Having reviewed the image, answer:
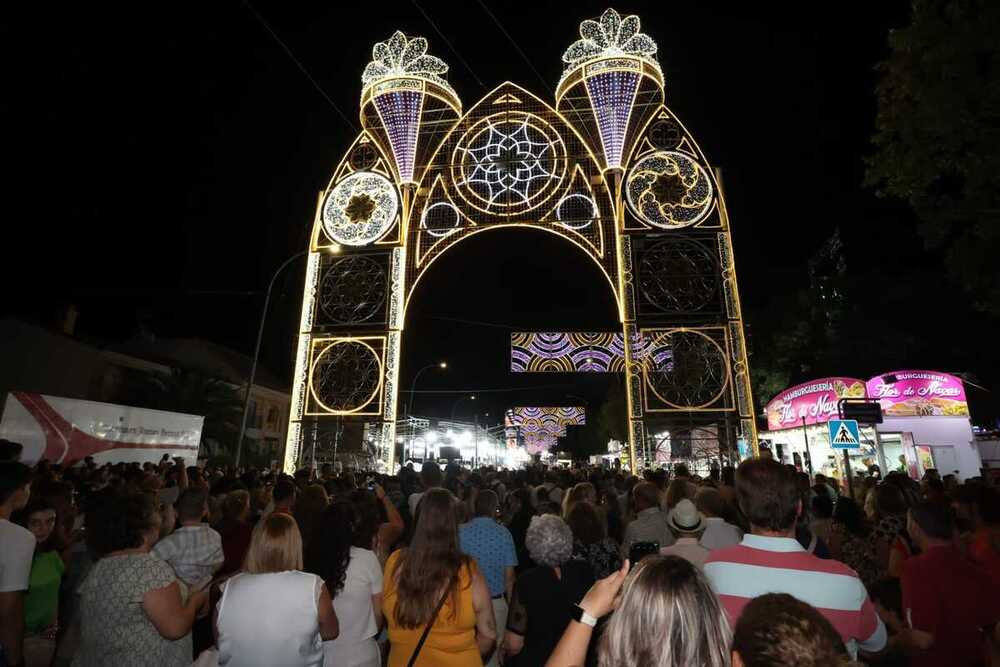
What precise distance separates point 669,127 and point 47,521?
22338 mm

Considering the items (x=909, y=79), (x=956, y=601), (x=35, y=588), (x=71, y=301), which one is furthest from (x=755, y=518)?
(x=71, y=301)

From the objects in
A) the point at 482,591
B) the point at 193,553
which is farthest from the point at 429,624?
the point at 193,553

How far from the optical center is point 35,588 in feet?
14.6

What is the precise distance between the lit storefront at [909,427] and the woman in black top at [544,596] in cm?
1820

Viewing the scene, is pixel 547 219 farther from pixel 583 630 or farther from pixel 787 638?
pixel 787 638

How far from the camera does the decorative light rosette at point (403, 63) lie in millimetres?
21469

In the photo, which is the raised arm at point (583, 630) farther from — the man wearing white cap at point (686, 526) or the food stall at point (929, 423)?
the food stall at point (929, 423)

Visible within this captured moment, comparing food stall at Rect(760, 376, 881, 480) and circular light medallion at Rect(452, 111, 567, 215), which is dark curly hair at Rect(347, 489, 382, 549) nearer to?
circular light medallion at Rect(452, 111, 567, 215)

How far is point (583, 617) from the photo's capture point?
6.57 ft

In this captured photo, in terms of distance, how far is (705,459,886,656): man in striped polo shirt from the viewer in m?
2.67

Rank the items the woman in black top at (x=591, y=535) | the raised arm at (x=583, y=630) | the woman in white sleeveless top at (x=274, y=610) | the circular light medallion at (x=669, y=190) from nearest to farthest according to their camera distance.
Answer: the raised arm at (x=583, y=630), the woman in white sleeveless top at (x=274, y=610), the woman in black top at (x=591, y=535), the circular light medallion at (x=669, y=190)

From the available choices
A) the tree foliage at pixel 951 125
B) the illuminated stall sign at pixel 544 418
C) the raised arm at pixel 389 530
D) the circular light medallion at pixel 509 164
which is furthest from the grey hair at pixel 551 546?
the illuminated stall sign at pixel 544 418

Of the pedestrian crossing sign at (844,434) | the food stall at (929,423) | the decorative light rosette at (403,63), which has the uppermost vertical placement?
the decorative light rosette at (403,63)

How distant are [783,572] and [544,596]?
1583mm
